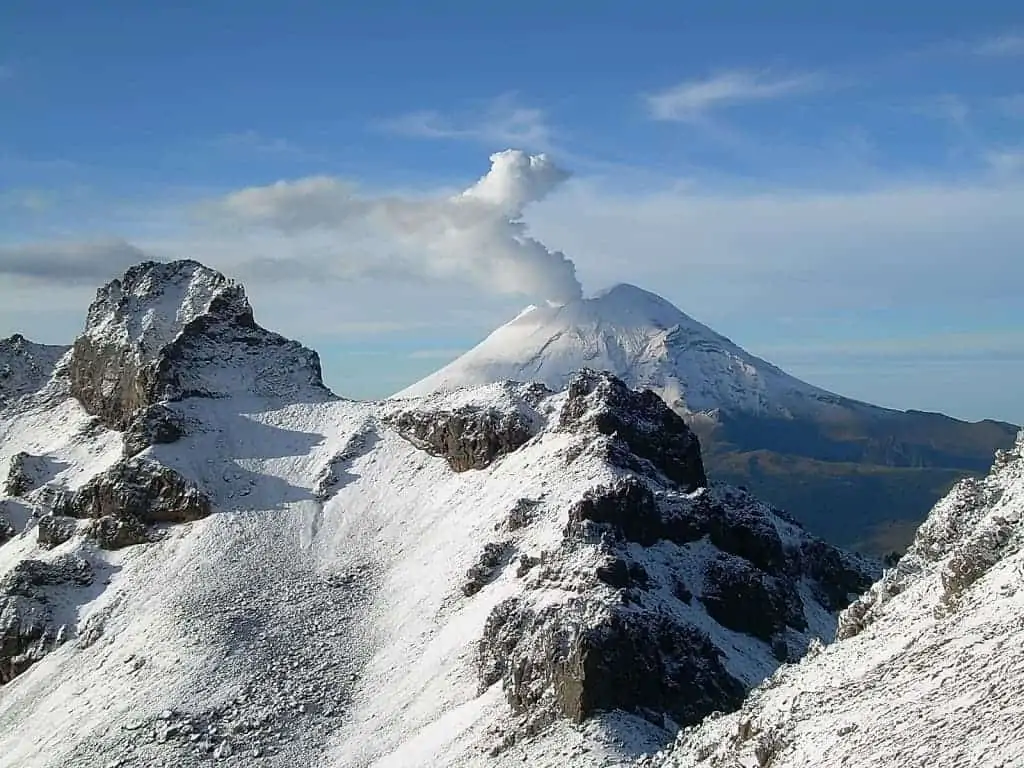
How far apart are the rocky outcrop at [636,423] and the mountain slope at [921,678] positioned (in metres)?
38.0

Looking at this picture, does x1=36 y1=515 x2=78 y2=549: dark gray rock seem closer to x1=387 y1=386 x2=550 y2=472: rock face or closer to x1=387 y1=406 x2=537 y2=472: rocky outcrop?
x1=387 y1=386 x2=550 y2=472: rock face

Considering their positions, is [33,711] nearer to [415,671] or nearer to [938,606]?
[415,671]

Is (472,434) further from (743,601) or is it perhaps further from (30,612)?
(30,612)

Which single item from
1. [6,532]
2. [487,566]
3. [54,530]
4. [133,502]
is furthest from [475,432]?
[6,532]

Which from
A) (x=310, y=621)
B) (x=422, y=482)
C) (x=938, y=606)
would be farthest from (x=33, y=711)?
(x=938, y=606)

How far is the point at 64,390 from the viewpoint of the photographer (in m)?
125

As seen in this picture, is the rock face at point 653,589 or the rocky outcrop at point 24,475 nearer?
the rock face at point 653,589

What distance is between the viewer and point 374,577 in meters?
82.6

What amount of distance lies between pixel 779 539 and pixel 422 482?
101 ft

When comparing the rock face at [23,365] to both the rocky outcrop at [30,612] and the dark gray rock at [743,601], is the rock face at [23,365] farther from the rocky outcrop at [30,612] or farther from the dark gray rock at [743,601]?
the dark gray rock at [743,601]

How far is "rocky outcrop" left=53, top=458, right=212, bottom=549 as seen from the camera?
294 ft

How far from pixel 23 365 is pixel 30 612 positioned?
57.6 metres

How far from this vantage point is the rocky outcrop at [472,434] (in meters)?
89.4

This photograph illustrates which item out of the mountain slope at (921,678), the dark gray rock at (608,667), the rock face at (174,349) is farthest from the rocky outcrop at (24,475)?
the mountain slope at (921,678)
